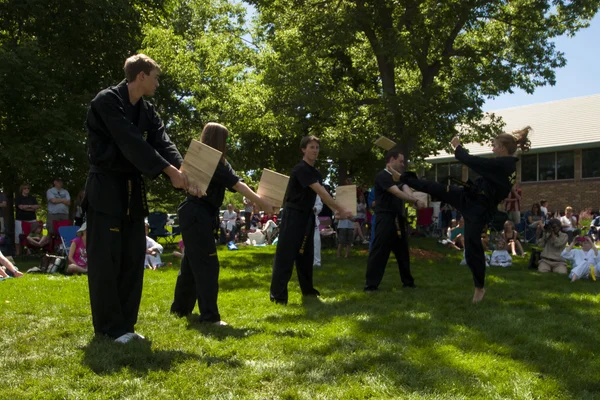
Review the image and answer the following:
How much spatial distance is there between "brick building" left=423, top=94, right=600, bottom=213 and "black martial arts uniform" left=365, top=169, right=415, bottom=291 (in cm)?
2480

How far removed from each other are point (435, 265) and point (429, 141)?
6181 mm

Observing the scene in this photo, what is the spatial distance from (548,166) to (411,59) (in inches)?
917

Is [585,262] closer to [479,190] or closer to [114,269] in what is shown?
[479,190]

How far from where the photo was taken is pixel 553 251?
12219 mm

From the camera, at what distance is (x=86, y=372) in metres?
3.89

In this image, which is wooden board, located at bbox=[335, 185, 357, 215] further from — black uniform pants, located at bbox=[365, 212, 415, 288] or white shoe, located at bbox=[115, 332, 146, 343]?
white shoe, located at bbox=[115, 332, 146, 343]

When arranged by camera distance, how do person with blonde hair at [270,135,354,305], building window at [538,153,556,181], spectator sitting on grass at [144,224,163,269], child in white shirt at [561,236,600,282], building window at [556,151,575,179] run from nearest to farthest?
person with blonde hair at [270,135,354,305] → child in white shirt at [561,236,600,282] → spectator sitting on grass at [144,224,163,269] → building window at [556,151,575,179] → building window at [538,153,556,181]

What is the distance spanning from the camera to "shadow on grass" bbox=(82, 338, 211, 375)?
3994mm

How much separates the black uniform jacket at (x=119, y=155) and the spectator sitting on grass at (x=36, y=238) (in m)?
11.1

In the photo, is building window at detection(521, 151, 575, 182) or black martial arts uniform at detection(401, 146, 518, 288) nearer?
black martial arts uniform at detection(401, 146, 518, 288)

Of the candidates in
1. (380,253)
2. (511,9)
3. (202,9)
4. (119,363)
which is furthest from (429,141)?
(202,9)

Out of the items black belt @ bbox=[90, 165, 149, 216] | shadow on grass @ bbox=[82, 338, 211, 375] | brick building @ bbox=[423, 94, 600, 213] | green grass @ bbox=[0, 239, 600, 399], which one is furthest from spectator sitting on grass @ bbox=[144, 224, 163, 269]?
brick building @ bbox=[423, 94, 600, 213]

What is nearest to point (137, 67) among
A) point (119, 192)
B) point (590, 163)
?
point (119, 192)

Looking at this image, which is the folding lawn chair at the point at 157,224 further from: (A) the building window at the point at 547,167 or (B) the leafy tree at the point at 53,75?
(A) the building window at the point at 547,167
